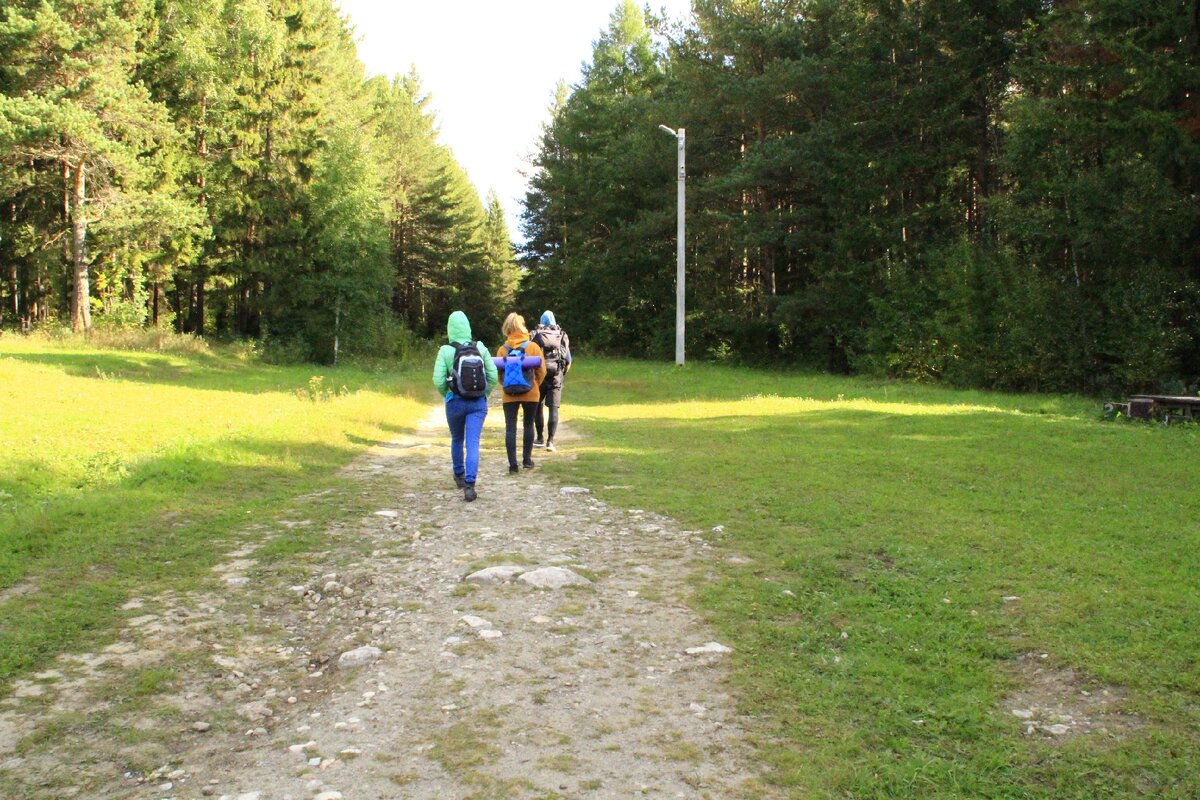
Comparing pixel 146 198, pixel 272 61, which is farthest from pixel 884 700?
pixel 272 61

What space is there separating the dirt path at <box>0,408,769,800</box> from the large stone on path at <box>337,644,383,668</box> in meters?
0.02

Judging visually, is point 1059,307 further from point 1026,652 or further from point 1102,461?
point 1026,652

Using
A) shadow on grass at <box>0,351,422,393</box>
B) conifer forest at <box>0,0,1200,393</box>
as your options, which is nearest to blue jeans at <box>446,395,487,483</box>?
shadow on grass at <box>0,351,422,393</box>

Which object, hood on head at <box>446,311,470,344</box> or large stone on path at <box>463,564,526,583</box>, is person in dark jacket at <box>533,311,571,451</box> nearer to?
hood on head at <box>446,311,470,344</box>

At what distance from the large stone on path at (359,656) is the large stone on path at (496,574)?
1.33 m

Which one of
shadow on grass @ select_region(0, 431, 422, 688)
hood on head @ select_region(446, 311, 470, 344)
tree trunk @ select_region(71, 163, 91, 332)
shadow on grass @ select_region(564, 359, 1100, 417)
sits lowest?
shadow on grass @ select_region(0, 431, 422, 688)

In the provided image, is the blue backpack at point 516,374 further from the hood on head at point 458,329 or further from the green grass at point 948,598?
the green grass at point 948,598

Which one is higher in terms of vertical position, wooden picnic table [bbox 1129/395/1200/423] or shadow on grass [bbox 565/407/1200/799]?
wooden picnic table [bbox 1129/395/1200/423]

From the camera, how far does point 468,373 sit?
9484 mm

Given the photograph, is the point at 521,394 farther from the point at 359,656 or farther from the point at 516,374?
the point at 359,656

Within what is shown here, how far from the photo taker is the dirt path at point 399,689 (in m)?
3.42

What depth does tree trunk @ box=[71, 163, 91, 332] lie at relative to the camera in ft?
104

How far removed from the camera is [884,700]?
417cm

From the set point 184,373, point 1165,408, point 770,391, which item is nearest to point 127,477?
point 1165,408
